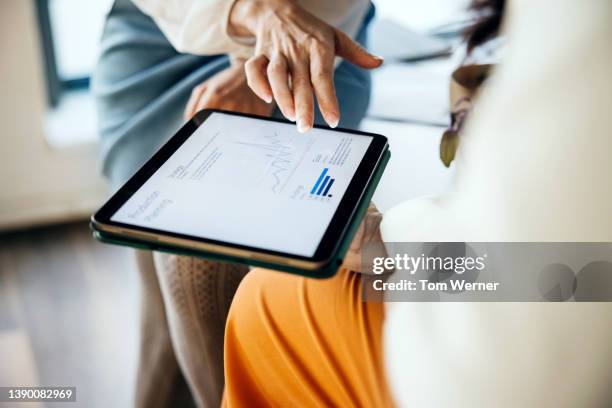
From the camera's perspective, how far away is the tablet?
0.42 meters

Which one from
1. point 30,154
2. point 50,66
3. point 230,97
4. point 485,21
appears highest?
point 485,21

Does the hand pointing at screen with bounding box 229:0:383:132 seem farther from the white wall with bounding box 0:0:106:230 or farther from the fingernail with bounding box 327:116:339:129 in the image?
the white wall with bounding box 0:0:106:230

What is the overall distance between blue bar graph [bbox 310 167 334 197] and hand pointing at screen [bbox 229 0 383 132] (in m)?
0.07

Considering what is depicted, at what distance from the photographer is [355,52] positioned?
63cm

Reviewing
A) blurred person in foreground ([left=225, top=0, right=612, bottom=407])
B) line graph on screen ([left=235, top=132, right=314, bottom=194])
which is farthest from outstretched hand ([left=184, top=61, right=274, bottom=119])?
blurred person in foreground ([left=225, top=0, right=612, bottom=407])

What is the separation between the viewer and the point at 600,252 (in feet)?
1.16

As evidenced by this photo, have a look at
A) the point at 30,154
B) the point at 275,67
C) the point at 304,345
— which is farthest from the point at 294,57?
the point at 30,154

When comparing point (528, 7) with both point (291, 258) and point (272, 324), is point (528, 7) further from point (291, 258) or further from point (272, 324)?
point (272, 324)

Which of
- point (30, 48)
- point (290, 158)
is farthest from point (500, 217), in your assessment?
point (30, 48)

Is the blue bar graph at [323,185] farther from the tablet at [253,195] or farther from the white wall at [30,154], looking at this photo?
the white wall at [30,154]

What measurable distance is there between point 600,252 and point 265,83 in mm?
343

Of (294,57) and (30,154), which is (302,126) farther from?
(30,154)

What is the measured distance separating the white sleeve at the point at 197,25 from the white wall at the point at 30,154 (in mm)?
469

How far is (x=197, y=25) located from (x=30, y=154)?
69 centimetres
